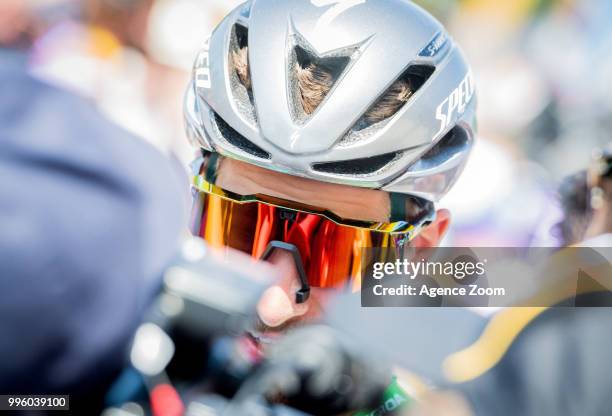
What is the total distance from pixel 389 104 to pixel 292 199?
33 centimetres

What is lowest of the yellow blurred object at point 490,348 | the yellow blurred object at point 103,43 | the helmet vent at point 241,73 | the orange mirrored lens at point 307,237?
the yellow blurred object at point 490,348

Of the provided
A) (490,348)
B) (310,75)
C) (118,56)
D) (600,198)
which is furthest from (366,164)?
(118,56)

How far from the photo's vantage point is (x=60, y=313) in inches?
28.2

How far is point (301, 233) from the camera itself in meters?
1.67

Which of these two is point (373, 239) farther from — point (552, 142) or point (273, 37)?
point (552, 142)

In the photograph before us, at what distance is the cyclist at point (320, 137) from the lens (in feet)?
5.50

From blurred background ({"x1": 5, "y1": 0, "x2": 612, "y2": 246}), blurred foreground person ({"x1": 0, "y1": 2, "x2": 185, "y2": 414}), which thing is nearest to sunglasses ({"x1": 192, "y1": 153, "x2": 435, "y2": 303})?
blurred background ({"x1": 5, "y1": 0, "x2": 612, "y2": 246})

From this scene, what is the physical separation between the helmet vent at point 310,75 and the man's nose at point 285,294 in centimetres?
35

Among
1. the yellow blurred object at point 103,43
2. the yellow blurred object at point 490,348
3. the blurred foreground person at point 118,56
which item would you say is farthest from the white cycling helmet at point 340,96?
the yellow blurred object at point 103,43

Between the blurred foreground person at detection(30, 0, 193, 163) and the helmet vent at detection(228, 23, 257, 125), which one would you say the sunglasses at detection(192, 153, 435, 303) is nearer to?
the helmet vent at detection(228, 23, 257, 125)

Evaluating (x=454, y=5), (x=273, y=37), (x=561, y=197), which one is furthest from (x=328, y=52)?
(x=454, y=5)

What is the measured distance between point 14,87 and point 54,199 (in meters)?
0.16

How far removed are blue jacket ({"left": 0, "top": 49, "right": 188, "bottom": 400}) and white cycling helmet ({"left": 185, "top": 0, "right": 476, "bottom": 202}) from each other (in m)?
0.90

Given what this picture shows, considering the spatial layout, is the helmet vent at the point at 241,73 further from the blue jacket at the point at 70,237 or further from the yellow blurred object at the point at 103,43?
the yellow blurred object at the point at 103,43
